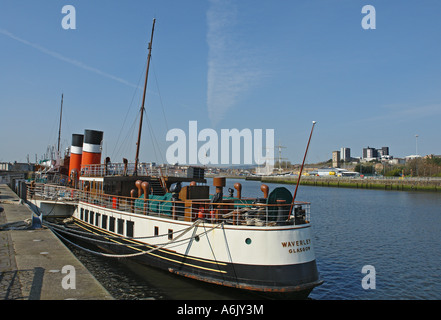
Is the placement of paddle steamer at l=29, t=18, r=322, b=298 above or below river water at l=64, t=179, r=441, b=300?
above

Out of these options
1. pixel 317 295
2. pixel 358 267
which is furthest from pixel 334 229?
pixel 317 295

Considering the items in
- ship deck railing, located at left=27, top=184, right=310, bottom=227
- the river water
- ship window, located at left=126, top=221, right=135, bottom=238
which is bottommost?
the river water

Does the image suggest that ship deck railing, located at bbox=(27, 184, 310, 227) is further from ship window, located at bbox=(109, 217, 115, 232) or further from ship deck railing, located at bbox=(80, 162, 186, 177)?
ship deck railing, located at bbox=(80, 162, 186, 177)

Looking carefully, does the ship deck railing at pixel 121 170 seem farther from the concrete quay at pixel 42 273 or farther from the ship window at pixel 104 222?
the concrete quay at pixel 42 273

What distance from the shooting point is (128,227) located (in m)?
17.5

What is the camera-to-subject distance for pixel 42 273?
10.7 meters

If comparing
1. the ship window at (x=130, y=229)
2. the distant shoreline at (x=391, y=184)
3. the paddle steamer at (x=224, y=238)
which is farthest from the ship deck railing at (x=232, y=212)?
the distant shoreline at (x=391, y=184)

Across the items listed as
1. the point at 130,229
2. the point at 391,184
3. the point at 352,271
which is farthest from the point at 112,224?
the point at 391,184

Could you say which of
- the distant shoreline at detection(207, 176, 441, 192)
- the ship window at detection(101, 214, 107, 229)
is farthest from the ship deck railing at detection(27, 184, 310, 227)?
the distant shoreline at detection(207, 176, 441, 192)

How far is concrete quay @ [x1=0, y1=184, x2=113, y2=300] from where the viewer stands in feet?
29.7
